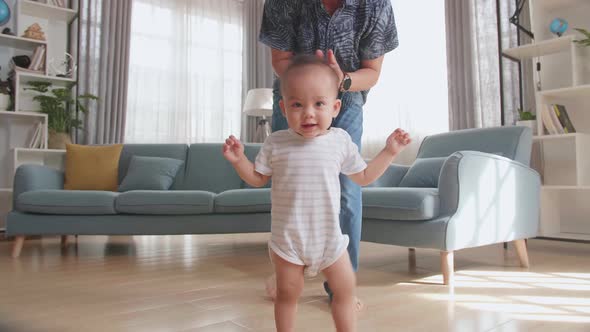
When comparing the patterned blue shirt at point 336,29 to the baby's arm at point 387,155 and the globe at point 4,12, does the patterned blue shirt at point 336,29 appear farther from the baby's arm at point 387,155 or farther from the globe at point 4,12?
the globe at point 4,12

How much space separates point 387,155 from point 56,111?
12.1ft

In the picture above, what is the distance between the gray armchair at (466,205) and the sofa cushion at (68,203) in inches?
60.9

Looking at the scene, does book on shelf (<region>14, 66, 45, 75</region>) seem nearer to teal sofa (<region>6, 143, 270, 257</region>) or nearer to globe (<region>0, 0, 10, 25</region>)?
globe (<region>0, 0, 10, 25</region>)

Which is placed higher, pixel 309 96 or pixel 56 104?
pixel 56 104

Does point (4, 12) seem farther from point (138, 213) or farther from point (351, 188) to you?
point (351, 188)

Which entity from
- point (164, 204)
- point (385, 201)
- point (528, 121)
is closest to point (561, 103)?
point (528, 121)

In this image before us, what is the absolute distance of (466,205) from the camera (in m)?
1.98

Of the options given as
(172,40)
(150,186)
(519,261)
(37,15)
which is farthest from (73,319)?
(172,40)

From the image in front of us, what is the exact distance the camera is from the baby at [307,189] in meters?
0.97

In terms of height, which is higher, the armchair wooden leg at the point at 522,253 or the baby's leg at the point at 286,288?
the baby's leg at the point at 286,288

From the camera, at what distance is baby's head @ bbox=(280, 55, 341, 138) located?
97 cm

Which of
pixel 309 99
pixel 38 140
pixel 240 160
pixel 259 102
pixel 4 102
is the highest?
pixel 259 102

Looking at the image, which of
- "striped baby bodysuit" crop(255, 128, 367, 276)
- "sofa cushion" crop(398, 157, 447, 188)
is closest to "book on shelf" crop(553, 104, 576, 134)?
"sofa cushion" crop(398, 157, 447, 188)

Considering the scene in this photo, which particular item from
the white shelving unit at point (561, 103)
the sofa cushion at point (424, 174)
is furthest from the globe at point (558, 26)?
the sofa cushion at point (424, 174)
